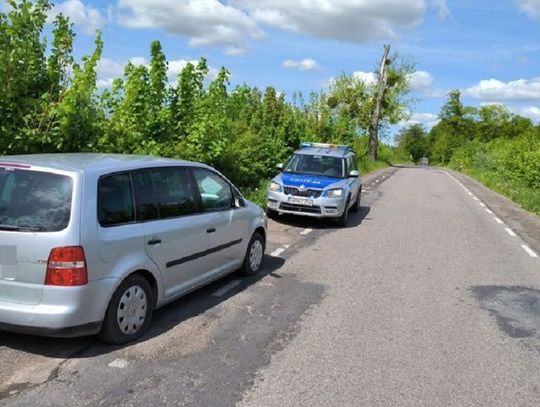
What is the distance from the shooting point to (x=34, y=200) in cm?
466

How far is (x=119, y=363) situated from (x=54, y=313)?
656 millimetres

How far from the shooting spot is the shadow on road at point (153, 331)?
16.1 ft

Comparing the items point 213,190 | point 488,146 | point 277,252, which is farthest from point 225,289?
point 488,146

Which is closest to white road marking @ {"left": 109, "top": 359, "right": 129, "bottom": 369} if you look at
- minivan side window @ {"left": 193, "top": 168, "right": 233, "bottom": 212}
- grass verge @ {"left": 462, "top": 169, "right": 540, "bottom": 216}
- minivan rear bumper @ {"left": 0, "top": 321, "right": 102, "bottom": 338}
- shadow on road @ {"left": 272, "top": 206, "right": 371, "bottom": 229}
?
minivan rear bumper @ {"left": 0, "top": 321, "right": 102, "bottom": 338}

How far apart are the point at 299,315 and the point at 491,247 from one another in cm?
651

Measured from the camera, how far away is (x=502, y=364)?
5117 millimetres

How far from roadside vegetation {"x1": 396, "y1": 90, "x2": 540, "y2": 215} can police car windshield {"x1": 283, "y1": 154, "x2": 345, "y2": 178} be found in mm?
8158

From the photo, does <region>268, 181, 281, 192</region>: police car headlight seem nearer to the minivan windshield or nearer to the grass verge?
the minivan windshield

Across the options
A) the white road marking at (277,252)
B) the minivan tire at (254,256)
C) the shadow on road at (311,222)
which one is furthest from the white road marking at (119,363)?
the shadow on road at (311,222)

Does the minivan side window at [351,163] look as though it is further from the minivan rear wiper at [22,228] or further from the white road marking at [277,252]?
the minivan rear wiper at [22,228]

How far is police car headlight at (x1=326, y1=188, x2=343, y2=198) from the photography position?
12.6 metres

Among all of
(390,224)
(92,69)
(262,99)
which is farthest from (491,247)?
(262,99)

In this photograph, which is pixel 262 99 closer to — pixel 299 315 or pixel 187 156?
pixel 187 156

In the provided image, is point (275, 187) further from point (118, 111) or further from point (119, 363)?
point (119, 363)
